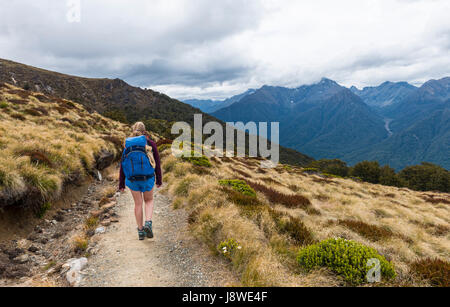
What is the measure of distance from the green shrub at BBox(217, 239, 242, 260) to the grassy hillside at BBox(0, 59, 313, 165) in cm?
9203

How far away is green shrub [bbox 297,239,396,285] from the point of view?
13.3 feet

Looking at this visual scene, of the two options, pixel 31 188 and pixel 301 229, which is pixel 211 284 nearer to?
pixel 301 229

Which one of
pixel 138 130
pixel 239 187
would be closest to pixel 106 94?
pixel 239 187

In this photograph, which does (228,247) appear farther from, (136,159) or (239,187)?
(239,187)

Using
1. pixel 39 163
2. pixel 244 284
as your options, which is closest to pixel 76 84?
pixel 39 163

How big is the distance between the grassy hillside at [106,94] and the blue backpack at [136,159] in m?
90.6

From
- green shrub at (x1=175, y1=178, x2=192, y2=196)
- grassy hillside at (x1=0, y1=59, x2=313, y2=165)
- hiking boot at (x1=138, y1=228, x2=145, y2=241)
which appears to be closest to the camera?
hiking boot at (x1=138, y1=228, x2=145, y2=241)

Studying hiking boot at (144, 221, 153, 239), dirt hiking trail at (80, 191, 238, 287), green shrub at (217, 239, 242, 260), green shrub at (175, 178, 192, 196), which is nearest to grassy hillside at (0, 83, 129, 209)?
dirt hiking trail at (80, 191, 238, 287)

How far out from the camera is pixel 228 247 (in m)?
4.78

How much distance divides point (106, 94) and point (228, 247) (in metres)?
168

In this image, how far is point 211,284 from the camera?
412 centimetres

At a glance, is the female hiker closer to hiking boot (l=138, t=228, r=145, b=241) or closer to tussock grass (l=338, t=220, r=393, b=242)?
hiking boot (l=138, t=228, r=145, b=241)

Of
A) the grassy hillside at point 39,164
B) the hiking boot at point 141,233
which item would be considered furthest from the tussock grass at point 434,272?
the grassy hillside at point 39,164

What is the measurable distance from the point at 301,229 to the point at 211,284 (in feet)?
11.3
